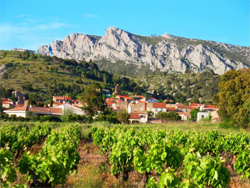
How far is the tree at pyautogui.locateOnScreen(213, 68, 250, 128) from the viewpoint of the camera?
2855 centimetres

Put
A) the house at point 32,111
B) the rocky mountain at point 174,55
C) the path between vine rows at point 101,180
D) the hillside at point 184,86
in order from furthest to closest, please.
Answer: the rocky mountain at point 174,55 → the hillside at point 184,86 → the house at point 32,111 → the path between vine rows at point 101,180

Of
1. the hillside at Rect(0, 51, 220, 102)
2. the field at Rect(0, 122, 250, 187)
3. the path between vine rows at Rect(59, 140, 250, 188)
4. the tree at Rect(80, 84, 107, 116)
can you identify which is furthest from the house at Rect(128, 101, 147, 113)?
the path between vine rows at Rect(59, 140, 250, 188)

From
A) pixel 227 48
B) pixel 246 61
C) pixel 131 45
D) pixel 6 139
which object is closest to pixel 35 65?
pixel 6 139

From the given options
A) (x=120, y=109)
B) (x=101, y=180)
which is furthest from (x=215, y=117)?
(x=101, y=180)

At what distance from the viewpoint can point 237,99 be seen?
30688mm

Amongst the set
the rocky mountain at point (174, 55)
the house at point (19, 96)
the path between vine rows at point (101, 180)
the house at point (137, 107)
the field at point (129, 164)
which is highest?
the rocky mountain at point (174, 55)

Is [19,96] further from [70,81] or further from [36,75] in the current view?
[70,81]

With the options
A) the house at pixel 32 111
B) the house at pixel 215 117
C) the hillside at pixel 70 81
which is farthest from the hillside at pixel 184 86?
the house at pixel 32 111

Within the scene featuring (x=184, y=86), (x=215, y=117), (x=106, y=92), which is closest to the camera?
(x=215, y=117)

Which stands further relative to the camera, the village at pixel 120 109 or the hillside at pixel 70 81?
the hillside at pixel 70 81

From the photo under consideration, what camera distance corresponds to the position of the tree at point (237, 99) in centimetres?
2855

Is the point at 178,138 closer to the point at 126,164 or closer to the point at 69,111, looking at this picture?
the point at 126,164

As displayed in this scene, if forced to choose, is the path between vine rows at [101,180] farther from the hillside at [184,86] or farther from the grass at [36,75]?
the hillside at [184,86]

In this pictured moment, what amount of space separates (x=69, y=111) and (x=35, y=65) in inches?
2246
